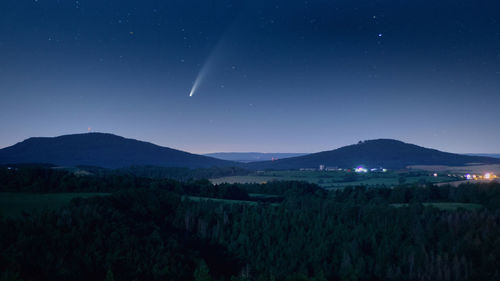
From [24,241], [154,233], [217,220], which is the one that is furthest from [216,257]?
[24,241]

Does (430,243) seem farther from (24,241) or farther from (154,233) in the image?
(24,241)

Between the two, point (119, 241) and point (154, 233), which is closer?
point (119, 241)

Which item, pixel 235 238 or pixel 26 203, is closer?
pixel 26 203

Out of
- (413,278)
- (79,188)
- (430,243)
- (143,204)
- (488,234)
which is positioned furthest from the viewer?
(79,188)

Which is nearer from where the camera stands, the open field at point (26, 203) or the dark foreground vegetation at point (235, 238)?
the dark foreground vegetation at point (235, 238)

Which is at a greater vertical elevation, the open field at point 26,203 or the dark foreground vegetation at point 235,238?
the open field at point 26,203

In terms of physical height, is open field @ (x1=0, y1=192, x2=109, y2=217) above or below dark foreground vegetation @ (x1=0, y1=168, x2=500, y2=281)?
above

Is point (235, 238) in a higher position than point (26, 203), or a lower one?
lower

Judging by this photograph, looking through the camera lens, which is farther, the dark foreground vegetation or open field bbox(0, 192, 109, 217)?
open field bbox(0, 192, 109, 217)
